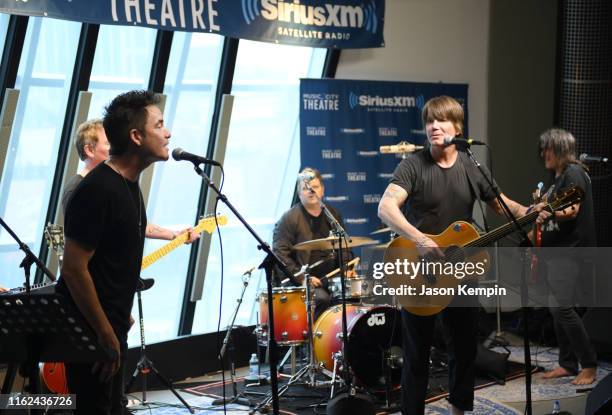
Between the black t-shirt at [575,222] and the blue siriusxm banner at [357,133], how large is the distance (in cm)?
233

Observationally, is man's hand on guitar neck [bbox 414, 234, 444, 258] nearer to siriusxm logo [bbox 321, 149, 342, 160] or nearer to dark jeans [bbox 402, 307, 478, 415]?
dark jeans [bbox 402, 307, 478, 415]

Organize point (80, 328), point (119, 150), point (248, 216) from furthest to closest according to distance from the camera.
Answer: point (248, 216)
point (119, 150)
point (80, 328)

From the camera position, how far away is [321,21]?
791 cm

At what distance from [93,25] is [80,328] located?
423 cm

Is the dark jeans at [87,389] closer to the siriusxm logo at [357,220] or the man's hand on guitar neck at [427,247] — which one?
the man's hand on guitar neck at [427,247]

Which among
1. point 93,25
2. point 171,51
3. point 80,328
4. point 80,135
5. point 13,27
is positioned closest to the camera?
point 80,328

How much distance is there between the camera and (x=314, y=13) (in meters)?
7.88

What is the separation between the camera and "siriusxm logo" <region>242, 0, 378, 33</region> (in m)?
7.42

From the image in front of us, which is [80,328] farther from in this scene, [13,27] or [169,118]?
[169,118]

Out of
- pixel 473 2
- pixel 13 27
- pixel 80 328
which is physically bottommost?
pixel 80 328

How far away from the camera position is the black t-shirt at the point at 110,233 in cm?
319

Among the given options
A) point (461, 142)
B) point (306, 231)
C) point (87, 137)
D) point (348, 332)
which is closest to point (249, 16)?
point (306, 231)

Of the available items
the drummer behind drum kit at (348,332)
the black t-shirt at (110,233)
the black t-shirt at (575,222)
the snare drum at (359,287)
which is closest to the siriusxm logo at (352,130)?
the drummer behind drum kit at (348,332)

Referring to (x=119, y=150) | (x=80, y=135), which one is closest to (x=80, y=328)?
(x=119, y=150)
